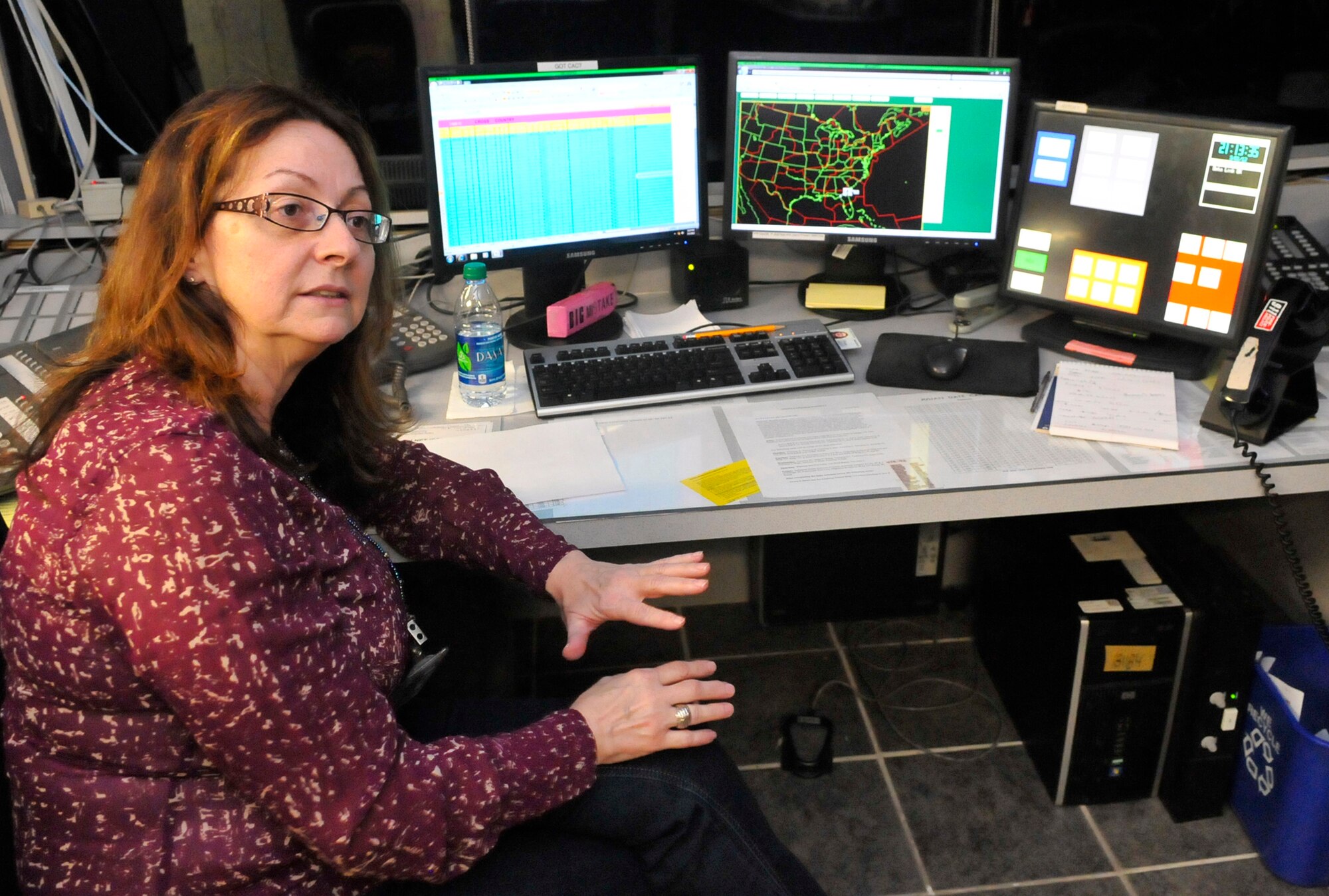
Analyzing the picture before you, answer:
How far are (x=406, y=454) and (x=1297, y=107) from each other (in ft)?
7.12

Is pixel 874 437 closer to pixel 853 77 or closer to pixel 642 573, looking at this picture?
pixel 642 573

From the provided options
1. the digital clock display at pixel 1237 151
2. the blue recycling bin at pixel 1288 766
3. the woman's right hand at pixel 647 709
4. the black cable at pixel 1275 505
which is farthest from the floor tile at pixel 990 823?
the digital clock display at pixel 1237 151

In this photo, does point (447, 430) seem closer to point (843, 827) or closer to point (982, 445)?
point (982, 445)

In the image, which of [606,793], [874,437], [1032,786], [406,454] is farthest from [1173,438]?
[406,454]

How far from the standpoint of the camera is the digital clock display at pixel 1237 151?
167 cm

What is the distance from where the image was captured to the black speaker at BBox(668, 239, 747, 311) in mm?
2037

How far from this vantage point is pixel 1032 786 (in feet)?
6.38

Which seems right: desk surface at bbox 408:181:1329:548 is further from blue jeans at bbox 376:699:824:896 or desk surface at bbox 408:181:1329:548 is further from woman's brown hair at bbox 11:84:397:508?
woman's brown hair at bbox 11:84:397:508

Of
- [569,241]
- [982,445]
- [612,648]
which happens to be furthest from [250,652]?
[612,648]

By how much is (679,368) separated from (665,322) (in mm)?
260

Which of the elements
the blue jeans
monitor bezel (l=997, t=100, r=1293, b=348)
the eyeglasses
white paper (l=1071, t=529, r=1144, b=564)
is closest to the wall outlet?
the eyeglasses

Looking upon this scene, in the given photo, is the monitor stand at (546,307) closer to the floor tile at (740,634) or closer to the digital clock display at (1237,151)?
the floor tile at (740,634)

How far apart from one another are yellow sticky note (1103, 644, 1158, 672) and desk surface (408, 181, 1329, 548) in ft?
1.11

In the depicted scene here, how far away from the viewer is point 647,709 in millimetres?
1195
